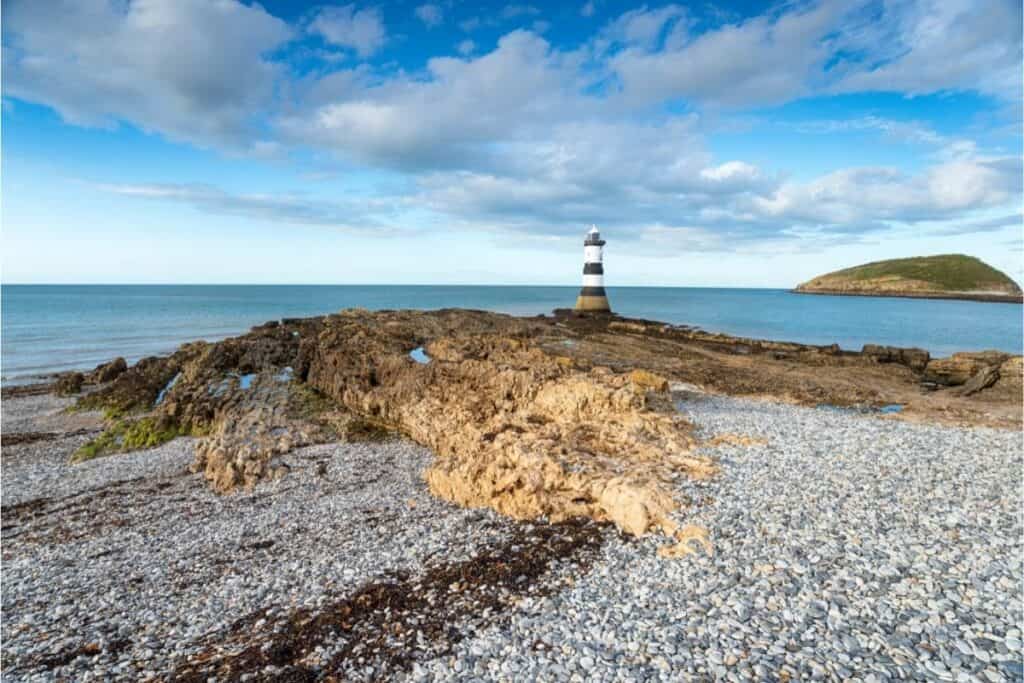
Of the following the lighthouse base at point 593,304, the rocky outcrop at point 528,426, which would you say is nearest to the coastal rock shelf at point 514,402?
the rocky outcrop at point 528,426

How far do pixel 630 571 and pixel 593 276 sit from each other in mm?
54661

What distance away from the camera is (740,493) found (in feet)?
35.0

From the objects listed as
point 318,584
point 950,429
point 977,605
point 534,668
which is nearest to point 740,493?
point 977,605

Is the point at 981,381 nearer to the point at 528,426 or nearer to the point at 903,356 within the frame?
the point at 903,356

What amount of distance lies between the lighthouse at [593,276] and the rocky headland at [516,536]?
128 feet

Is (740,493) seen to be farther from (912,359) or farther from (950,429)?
(912,359)

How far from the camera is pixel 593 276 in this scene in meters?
61.4

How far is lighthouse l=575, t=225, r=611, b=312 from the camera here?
194 ft

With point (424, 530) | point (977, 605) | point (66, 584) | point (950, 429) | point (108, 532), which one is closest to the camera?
point (977, 605)

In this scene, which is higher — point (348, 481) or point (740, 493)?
point (740, 493)

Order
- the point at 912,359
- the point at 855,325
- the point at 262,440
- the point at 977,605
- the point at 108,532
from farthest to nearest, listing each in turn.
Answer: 1. the point at 855,325
2. the point at 912,359
3. the point at 262,440
4. the point at 108,532
5. the point at 977,605

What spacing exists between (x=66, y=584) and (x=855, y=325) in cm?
7773

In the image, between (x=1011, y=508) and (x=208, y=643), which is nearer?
(x=208, y=643)

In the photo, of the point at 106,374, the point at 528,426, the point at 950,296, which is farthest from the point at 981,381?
the point at 950,296
